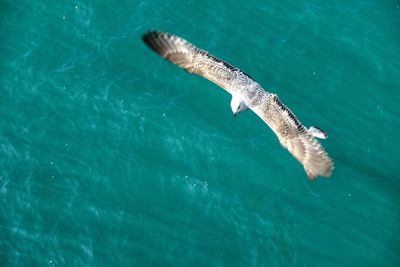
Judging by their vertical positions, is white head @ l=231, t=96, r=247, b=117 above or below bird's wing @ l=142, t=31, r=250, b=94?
below

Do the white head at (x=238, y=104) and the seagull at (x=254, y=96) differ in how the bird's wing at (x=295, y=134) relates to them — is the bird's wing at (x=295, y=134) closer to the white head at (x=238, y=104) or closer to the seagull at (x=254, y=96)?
the seagull at (x=254, y=96)

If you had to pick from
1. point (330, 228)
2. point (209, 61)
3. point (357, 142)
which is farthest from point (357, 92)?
point (209, 61)

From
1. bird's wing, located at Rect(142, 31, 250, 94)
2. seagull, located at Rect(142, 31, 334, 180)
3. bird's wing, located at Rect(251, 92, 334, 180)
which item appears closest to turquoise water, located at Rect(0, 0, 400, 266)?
bird's wing, located at Rect(251, 92, 334, 180)

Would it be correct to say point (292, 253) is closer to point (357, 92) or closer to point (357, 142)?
point (357, 142)

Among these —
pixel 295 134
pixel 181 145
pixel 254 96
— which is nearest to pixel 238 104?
pixel 254 96

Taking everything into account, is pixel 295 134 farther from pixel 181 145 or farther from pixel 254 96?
pixel 181 145

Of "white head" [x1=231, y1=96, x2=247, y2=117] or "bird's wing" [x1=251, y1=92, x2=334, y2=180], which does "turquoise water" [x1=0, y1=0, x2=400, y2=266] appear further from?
"bird's wing" [x1=251, y1=92, x2=334, y2=180]
